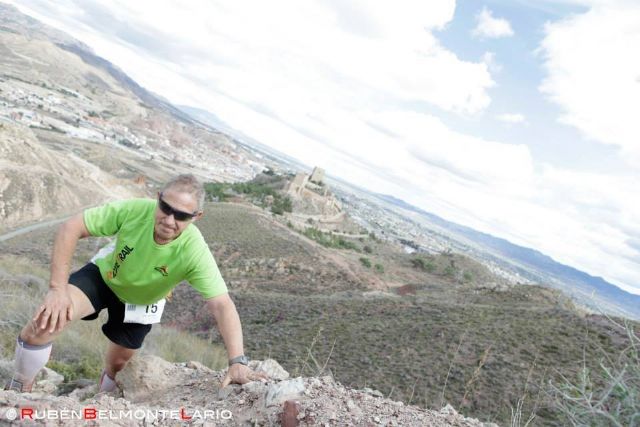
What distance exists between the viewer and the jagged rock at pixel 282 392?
3082mm

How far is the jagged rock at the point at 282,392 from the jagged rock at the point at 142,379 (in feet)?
4.58

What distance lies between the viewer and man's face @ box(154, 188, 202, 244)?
3191mm

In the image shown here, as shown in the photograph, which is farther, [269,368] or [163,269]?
[269,368]

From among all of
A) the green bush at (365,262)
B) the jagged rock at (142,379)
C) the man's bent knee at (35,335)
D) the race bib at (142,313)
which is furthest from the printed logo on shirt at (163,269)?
the green bush at (365,262)

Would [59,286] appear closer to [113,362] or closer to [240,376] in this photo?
[113,362]

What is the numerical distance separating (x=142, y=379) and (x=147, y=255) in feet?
4.57

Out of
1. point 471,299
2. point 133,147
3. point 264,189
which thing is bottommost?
point 133,147

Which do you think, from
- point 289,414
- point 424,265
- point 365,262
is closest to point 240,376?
point 289,414

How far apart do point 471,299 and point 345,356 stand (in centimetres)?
1107

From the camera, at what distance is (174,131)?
18212 cm

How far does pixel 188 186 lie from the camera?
323 cm

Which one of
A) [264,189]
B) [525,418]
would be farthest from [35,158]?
[525,418]

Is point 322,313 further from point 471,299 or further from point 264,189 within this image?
point 264,189

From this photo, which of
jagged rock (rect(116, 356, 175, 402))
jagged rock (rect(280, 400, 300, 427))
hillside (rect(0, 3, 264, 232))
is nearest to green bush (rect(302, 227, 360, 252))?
hillside (rect(0, 3, 264, 232))
